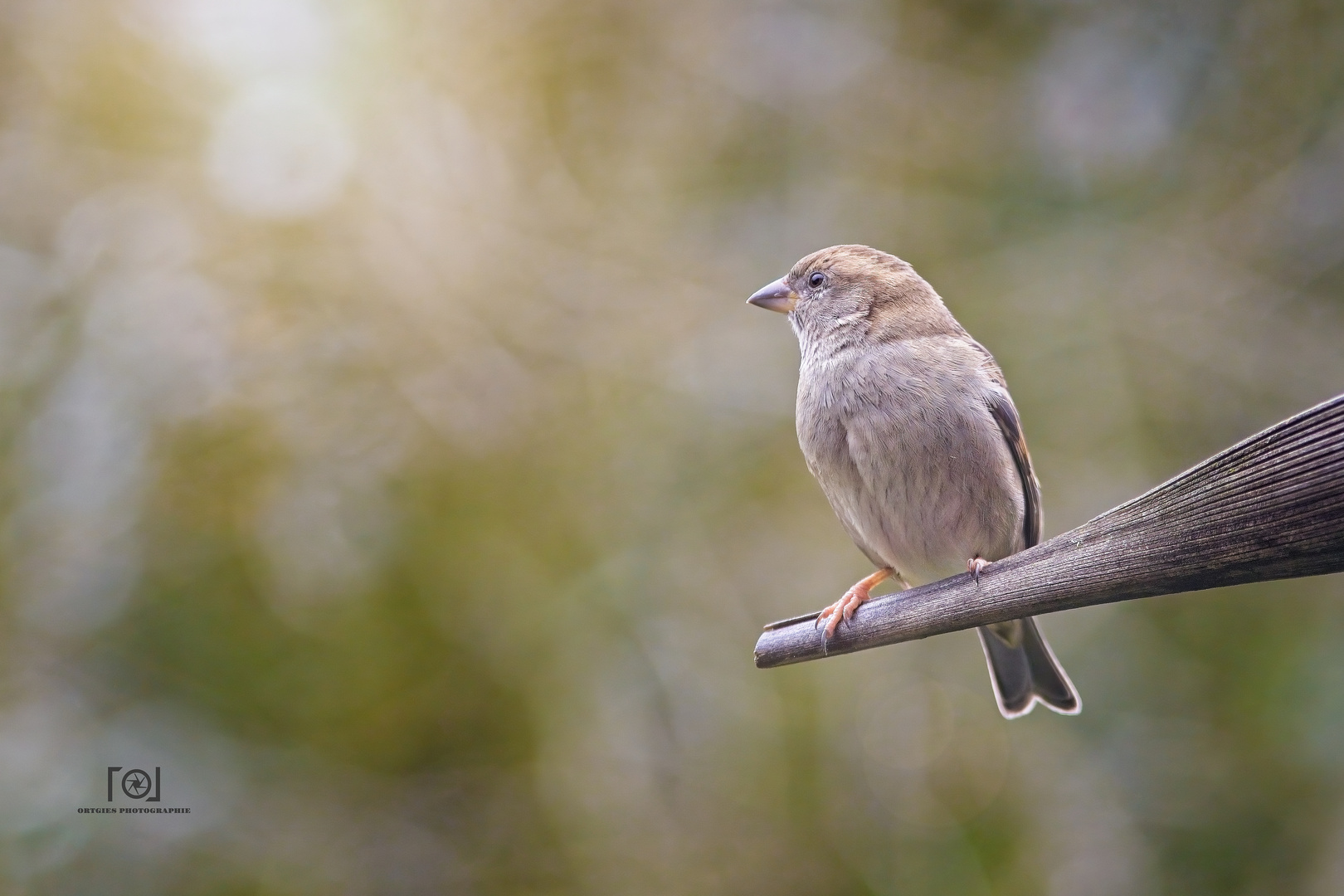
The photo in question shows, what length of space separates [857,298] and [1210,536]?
168cm

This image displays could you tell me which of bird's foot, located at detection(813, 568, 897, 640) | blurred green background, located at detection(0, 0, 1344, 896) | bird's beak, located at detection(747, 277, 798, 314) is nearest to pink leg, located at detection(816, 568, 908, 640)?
bird's foot, located at detection(813, 568, 897, 640)

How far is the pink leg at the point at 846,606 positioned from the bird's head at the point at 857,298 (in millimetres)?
648

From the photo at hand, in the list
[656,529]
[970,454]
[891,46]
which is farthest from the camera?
[891,46]

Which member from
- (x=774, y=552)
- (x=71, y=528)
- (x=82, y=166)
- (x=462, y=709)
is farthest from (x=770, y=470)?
(x=82, y=166)

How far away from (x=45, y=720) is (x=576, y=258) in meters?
2.91

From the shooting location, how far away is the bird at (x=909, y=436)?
8.38 ft

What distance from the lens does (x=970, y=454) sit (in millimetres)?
2588

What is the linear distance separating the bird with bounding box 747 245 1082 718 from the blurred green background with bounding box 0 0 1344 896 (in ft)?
5.04

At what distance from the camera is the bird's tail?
9.81ft

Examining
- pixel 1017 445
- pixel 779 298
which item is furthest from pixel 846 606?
pixel 779 298

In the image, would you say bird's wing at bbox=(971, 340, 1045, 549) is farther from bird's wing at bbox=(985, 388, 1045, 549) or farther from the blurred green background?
the blurred green background

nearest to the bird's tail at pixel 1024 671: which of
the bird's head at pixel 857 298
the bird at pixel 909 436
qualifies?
the bird at pixel 909 436

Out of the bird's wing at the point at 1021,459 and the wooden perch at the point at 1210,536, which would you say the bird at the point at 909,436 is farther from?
the wooden perch at the point at 1210,536

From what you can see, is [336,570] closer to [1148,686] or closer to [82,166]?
[82,166]
